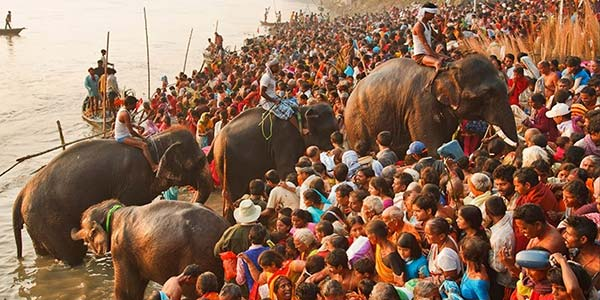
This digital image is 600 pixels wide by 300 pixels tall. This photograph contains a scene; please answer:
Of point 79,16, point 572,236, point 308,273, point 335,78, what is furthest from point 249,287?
point 79,16

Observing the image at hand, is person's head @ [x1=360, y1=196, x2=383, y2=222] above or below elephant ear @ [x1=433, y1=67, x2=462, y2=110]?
below

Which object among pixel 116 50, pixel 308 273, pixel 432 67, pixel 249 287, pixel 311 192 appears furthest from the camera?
pixel 116 50

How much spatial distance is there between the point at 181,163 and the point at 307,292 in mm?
5379

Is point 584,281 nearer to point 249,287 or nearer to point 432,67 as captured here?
point 249,287

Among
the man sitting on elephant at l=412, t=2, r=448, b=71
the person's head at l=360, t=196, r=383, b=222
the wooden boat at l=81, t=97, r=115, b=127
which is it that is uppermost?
the man sitting on elephant at l=412, t=2, r=448, b=71

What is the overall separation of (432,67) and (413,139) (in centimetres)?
98

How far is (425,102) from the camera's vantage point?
9852 millimetres

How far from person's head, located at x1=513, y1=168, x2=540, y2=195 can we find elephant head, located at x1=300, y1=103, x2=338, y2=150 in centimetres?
553

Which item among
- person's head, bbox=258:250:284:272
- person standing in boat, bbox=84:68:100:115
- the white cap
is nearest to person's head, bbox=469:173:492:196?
person's head, bbox=258:250:284:272

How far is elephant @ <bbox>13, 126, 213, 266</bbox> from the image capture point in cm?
991

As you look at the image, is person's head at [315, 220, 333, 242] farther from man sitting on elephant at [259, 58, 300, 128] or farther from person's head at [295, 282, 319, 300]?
man sitting on elephant at [259, 58, 300, 128]

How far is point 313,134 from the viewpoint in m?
11.2

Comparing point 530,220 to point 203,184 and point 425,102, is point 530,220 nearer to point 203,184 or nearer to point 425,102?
point 425,102

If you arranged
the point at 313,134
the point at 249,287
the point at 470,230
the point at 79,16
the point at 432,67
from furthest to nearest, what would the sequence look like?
the point at 79,16 < the point at 313,134 < the point at 432,67 < the point at 249,287 < the point at 470,230
